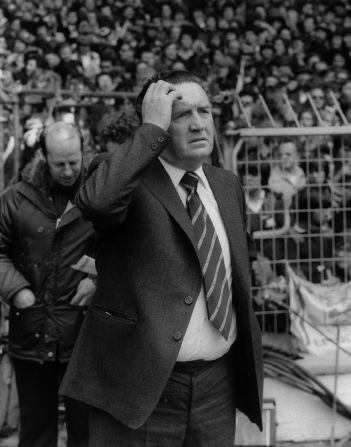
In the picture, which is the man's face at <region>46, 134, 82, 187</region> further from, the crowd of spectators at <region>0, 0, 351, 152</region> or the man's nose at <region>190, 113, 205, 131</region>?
the crowd of spectators at <region>0, 0, 351, 152</region>

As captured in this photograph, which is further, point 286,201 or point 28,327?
point 286,201

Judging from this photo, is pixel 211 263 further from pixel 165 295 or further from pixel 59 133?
pixel 59 133

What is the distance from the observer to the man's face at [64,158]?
3.25 m

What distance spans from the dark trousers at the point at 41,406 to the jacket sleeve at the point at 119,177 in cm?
141

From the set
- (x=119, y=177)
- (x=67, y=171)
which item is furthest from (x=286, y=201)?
(x=119, y=177)

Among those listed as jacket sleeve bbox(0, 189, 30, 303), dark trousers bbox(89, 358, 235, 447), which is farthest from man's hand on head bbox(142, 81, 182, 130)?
jacket sleeve bbox(0, 189, 30, 303)

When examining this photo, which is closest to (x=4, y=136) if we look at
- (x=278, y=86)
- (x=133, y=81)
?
(x=133, y=81)

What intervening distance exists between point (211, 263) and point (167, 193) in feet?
0.90

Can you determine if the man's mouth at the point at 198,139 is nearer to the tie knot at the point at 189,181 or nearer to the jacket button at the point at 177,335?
the tie knot at the point at 189,181

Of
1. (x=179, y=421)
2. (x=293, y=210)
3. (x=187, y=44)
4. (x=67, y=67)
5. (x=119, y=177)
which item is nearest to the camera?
(x=119, y=177)

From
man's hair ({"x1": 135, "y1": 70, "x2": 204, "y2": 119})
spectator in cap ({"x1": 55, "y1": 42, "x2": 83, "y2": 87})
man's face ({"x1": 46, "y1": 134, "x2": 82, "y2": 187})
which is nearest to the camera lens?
man's hair ({"x1": 135, "y1": 70, "x2": 204, "y2": 119})

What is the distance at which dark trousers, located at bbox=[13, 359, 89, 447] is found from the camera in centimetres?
338

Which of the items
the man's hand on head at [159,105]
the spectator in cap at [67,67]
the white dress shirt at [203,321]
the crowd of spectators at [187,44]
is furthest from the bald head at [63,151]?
the spectator in cap at [67,67]

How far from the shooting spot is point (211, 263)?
2.35m
